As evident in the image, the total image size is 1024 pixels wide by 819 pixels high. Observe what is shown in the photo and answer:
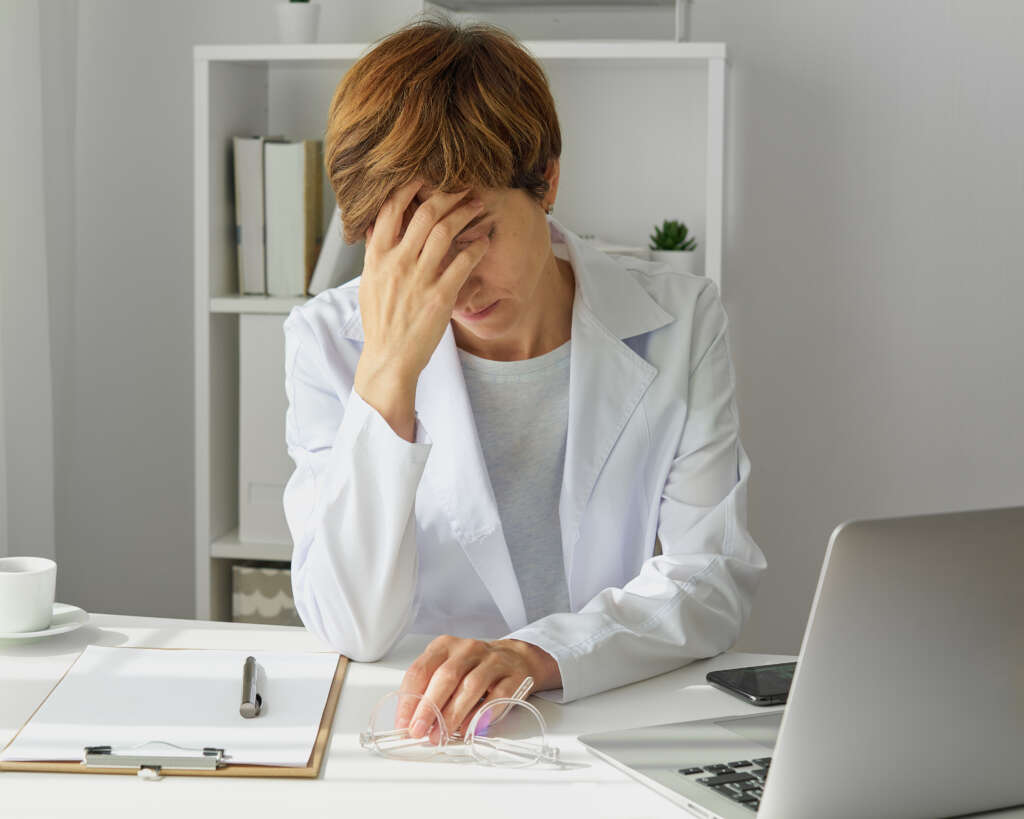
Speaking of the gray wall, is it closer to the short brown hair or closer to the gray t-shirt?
the gray t-shirt

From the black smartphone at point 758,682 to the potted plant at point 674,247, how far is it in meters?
1.13

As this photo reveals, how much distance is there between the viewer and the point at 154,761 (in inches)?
36.9

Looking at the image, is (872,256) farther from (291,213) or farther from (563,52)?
(291,213)

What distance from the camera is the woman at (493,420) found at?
124 cm

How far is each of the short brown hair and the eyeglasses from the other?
1.70ft

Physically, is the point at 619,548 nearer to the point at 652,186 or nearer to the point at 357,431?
the point at 357,431

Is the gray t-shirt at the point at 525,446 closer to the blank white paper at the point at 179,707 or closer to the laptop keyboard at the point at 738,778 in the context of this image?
the blank white paper at the point at 179,707

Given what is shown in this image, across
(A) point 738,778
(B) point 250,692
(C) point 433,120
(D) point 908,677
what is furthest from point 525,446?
(D) point 908,677

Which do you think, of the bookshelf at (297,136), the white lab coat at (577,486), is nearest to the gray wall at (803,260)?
the bookshelf at (297,136)

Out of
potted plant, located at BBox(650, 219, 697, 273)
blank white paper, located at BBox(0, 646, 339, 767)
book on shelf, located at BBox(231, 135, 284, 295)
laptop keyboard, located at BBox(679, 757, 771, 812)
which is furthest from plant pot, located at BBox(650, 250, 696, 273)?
laptop keyboard, located at BBox(679, 757, 771, 812)

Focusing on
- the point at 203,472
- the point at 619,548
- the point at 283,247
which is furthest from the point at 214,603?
the point at 619,548

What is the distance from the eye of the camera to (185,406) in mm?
2615

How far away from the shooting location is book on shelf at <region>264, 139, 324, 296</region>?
2.22 m

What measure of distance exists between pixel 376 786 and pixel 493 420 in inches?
25.8
